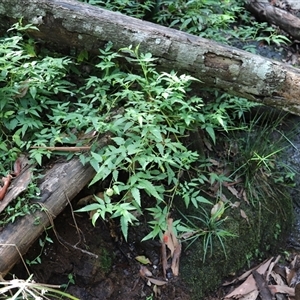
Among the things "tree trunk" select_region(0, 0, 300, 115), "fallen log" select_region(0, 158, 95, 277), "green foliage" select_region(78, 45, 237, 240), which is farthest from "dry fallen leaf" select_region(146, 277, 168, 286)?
"tree trunk" select_region(0, 0, 300, 115)

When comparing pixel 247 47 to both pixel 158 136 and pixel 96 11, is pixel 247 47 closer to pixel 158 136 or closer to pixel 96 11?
pixel 96 11

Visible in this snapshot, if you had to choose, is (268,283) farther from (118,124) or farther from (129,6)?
(129,6)

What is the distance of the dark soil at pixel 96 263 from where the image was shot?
263 centimetres

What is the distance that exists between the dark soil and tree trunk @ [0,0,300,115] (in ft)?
4.35

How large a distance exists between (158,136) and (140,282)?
1.04 metres

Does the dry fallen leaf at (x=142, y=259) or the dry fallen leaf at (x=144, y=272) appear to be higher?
the dry fallen leaf at (x=142, y=259)

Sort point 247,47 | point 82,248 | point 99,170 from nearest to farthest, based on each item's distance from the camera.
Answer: point 99,170 < point 82,248 < point 247,47

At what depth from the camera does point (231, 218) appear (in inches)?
126

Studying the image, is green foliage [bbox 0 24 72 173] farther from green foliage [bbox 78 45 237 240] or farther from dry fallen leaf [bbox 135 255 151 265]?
dry fallen leaf [bbox 135 255 151 265]

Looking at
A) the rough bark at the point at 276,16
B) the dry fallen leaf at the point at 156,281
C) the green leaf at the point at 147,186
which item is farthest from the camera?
the rough bark at the point at 276,16

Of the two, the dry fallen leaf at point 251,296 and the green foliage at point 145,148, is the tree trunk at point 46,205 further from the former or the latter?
the dry fallen leaf at point 251,296

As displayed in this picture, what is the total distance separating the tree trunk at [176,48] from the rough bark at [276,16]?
6.43 feet

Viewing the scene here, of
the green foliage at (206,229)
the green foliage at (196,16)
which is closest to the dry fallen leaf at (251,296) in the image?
the green foliage at (206,229)

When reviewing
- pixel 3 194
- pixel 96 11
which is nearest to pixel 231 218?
pixel 3 194
